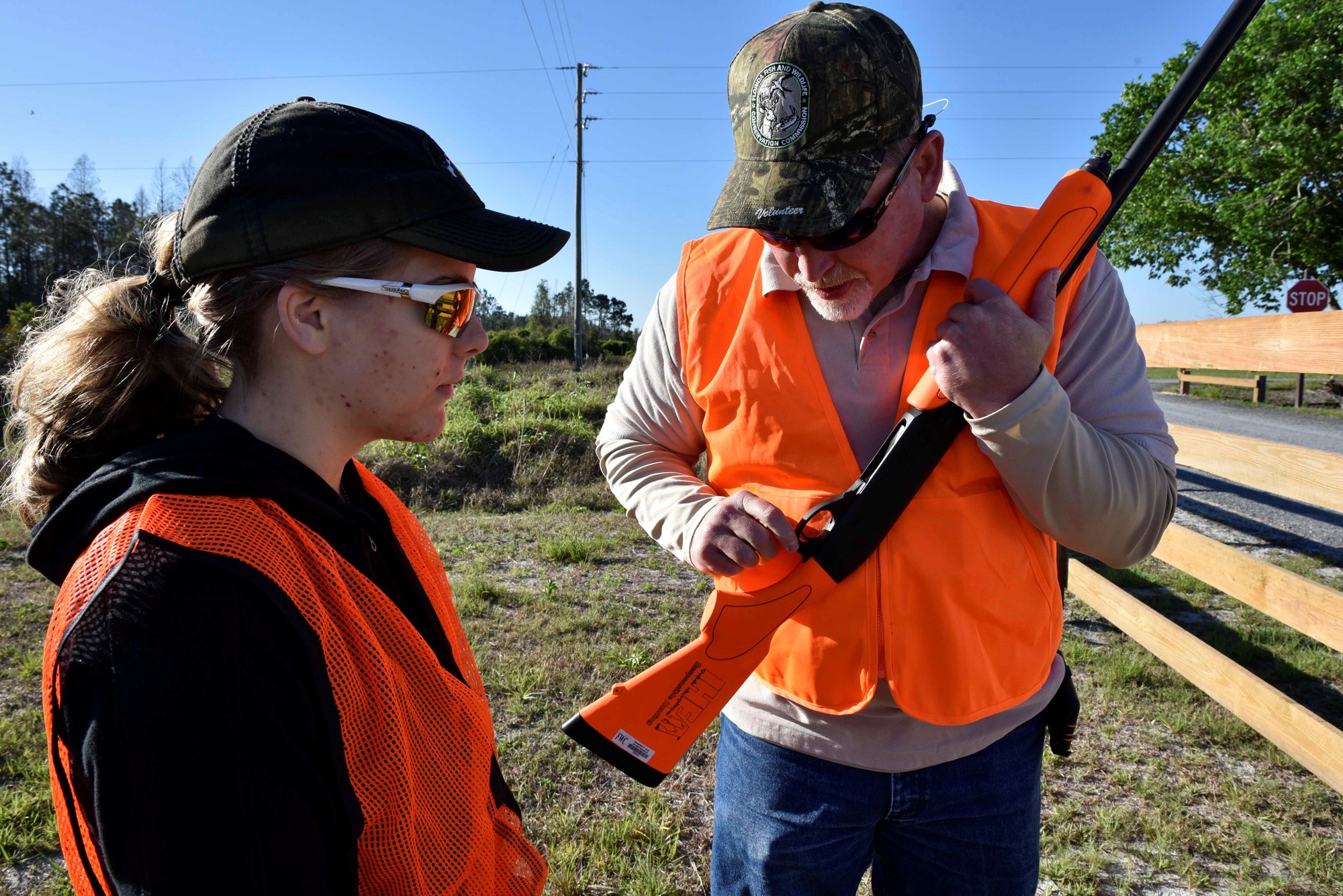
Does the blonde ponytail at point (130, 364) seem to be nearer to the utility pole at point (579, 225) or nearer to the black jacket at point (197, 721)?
the black jacket at point (197, 721)

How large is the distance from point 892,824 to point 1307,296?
2537cm

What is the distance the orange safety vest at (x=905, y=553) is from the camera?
A: 5.76 feet

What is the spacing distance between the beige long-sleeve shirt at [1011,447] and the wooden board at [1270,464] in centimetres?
189

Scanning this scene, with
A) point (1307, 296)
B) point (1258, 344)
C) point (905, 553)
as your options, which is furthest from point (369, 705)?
point (1307, 296)

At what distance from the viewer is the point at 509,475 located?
11.3m

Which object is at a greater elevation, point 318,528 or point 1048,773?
point 318,528

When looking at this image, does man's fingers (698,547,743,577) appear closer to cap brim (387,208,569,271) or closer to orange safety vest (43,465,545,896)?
orange safety vest (43,465,545,896)

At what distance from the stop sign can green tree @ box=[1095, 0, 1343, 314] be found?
3958mm

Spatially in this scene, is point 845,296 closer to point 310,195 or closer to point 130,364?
point 310,195

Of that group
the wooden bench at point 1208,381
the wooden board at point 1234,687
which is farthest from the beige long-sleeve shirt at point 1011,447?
the wooden bench at point 1208,381

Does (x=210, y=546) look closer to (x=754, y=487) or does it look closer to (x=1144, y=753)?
(x=754, y=487)

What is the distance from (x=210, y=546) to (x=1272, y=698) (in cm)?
426

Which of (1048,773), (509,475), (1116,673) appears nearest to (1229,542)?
(1116,673)

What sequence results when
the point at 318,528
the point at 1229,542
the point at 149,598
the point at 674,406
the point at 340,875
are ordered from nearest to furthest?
the point at 149,598 < the point at 340,875 < the point at 318,528 < the point at 674,406 < the point at 1229,542
